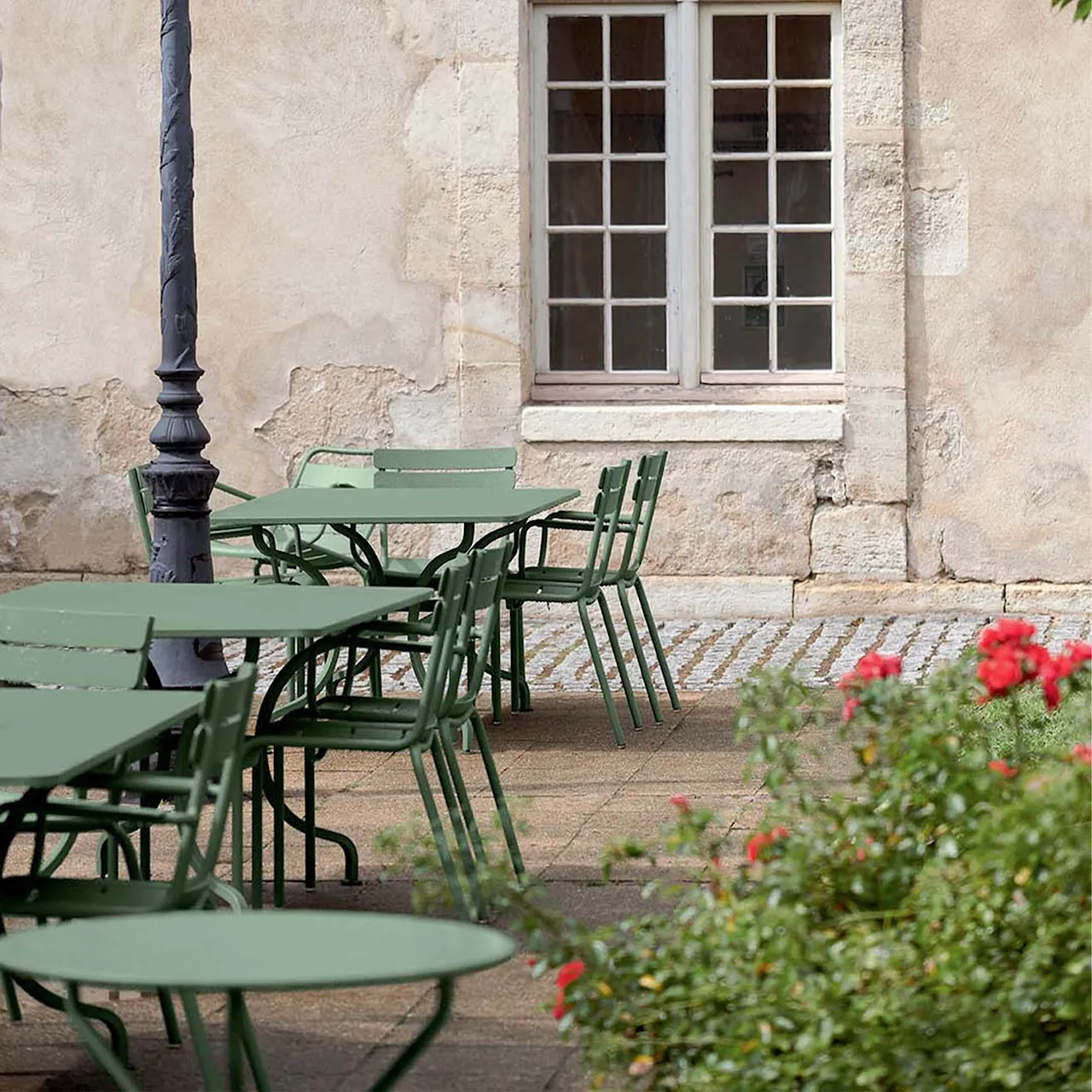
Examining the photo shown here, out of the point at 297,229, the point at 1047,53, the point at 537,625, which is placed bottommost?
the point at 537,625

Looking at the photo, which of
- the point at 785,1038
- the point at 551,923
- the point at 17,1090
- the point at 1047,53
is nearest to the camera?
the point at 785,1038

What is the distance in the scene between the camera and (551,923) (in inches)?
120

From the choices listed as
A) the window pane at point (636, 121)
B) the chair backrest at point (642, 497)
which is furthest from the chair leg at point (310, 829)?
the window pane at point (636, 121)

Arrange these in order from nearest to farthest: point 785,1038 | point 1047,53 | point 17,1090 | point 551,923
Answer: point 785,1038 < point 551,923 < point 17,1090 < point 1047,53

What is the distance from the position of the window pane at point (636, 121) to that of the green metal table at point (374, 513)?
333 cm

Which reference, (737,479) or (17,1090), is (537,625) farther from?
(17,1090)

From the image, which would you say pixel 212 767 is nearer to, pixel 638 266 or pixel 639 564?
pixel 639 564

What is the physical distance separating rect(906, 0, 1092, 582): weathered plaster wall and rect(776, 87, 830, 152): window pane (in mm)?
482

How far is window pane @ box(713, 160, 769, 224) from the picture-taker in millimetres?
10648

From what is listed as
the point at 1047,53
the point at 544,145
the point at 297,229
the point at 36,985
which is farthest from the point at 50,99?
the point at 36,985

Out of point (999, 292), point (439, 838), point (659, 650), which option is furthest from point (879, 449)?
point (439, 838)

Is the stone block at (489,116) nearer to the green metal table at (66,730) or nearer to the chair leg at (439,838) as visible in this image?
the chair leg at (439,838)

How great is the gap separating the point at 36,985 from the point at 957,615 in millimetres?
6909

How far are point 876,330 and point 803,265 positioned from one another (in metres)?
0.61
